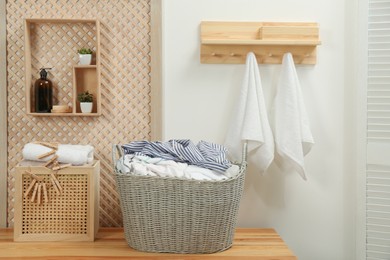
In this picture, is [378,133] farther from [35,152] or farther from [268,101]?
[35,152]

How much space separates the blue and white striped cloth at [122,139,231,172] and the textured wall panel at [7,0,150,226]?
0.30m

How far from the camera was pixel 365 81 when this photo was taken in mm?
2148

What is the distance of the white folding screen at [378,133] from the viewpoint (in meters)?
2.11

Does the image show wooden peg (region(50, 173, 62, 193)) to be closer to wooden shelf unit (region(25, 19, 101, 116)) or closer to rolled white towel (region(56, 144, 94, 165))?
rolled white towel (region(56, 144, 94, 165))

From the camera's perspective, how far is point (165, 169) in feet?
5.98

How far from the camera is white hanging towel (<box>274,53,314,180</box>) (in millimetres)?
2105

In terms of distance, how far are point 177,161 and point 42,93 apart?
2.41 feet

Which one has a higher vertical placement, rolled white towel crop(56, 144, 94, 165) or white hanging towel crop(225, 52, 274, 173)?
white hanging towel crop(225, 52, 274, 173)

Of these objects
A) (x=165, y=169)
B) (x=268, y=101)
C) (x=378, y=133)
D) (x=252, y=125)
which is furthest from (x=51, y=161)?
(x=378, y=133)

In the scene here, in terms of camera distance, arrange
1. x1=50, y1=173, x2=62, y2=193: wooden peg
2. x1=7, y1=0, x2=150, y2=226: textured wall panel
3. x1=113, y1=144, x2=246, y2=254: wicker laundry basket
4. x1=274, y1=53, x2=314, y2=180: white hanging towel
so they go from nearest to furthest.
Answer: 1. x1=113, y1=144, x2=246, y2=254: wicker laundry basket
2. x1=50, y1=173, x2=62, y2=193: wooden peg
3. x1=274, y1=53, x2=314, y2=180: white hanging towel
4. x1=7, y1=0, x2=150, y2=226: textured wall panel

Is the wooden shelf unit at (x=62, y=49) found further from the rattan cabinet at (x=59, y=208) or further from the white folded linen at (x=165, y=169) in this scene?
the white folded linen at (x=165, y=169)

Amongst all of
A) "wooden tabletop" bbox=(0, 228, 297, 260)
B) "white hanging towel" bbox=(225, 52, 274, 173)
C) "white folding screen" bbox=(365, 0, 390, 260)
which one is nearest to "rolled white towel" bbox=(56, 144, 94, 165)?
"wooden tabletop" bbox=(0, 228, 297, 260)

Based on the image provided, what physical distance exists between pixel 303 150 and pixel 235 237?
0.50 metres

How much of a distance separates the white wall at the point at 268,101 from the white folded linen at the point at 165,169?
0.40 m
